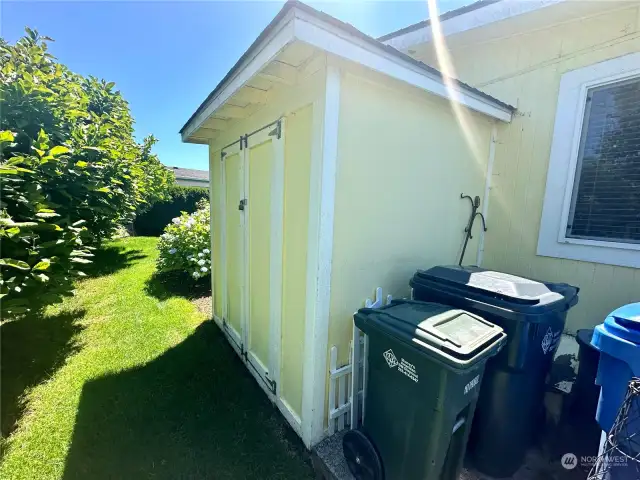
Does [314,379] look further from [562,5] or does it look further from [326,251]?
[562,5]

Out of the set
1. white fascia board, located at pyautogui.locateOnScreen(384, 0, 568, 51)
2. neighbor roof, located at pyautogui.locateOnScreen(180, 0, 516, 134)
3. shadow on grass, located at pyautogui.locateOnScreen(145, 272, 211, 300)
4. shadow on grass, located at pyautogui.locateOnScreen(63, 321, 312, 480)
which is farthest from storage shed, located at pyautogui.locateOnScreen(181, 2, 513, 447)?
shadow on grass, located at pyautogui.locateOnScreen(145, 272, 211, 300)

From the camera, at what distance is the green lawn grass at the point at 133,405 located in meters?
2.26

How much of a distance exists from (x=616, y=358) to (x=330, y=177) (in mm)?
1882

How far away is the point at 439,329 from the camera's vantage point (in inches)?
63.5

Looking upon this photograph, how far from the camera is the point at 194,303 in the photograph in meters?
5.73

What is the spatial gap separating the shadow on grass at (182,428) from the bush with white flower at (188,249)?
3135 mm

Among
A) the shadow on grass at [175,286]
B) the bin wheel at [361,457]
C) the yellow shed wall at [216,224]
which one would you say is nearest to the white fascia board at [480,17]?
the yellow shed wall at [216,224]

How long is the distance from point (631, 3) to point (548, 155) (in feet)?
4.31

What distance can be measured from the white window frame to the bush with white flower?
246 inches

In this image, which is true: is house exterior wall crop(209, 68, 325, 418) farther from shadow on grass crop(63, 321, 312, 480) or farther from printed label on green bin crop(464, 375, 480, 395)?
printed label on green bin crop(464, 375, 480, 395)

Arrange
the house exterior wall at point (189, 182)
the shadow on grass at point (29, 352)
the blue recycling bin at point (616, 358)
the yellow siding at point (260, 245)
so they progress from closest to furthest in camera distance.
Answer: the blue recycling bin at point (616, 358)
the yellow siding at point (260, 245)
the shadow on grass at point (29, 352)
the house exterior wall at point (189, 182)

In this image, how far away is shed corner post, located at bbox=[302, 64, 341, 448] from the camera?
1.93 m

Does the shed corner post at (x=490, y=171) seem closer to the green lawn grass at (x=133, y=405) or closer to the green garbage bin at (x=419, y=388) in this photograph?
the green garbage bin at (x=419, y=388)

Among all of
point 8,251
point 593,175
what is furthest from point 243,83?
point 593,175
